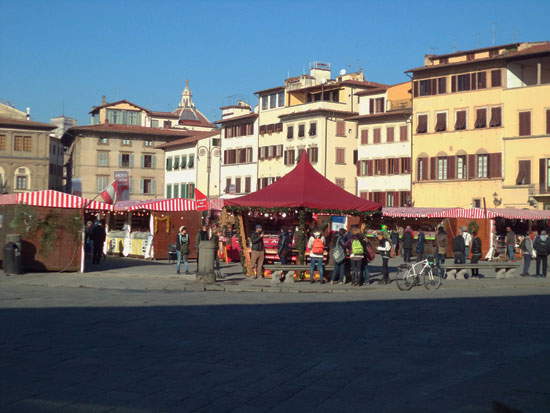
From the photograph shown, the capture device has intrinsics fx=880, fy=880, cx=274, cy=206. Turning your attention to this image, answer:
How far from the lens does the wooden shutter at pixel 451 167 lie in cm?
5981

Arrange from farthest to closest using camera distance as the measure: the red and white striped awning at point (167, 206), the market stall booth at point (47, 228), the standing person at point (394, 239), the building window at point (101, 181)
→ the building window at point (101, 181) < the standing person at point (394, 239) < the red and white striped awning at point (167, 206) < the market stall booth at point (47, 228)

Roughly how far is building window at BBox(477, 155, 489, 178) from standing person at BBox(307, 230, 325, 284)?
35847 mm

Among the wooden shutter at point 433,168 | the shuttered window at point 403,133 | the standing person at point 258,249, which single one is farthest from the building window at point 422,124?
the standing person at point 258,249

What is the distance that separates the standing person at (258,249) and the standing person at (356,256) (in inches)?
113

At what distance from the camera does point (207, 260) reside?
75.9 feet

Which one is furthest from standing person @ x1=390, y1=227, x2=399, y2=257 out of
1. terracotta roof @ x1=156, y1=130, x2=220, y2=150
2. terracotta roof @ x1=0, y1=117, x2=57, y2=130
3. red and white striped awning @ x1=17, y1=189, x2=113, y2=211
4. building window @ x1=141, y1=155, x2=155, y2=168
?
building window @ x1=141, y1=155, x2=155, y2=168

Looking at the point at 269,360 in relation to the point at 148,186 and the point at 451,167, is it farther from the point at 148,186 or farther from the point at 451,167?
the point at 148,186

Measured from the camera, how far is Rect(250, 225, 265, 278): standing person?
2517 centimetres

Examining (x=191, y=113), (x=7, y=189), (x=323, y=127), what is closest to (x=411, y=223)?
(x=323, y=127)

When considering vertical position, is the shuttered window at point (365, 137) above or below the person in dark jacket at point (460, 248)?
above

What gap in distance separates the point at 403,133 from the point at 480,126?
7.22 m

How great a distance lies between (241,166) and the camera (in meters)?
78.9

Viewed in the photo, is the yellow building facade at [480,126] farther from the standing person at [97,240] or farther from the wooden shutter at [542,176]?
the standing person at [97,240]

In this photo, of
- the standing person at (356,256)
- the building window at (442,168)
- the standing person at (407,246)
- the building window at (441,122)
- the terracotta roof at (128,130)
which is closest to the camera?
the standing person at (356,256)
